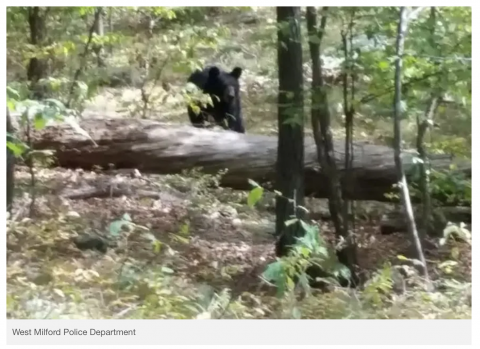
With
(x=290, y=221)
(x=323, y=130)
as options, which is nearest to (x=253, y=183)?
(x=290, y=221)

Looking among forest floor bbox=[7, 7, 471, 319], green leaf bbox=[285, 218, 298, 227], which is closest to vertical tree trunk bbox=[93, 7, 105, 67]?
forest floor bbox=[7, 7, 471, 319]

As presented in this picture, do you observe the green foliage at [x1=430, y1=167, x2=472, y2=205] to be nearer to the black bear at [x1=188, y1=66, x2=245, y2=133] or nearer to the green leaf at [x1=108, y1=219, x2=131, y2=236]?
the black bear at [x1=188, y1=66, x2=245, y2=133]

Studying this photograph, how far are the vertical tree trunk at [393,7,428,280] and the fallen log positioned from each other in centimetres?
4

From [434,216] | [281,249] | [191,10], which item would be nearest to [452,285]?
[434,216]

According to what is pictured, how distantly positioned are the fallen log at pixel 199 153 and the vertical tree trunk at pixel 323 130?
0.04 m

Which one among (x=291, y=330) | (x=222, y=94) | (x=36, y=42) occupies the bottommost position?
(x=291, y=330)

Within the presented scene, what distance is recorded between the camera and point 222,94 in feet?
7.36

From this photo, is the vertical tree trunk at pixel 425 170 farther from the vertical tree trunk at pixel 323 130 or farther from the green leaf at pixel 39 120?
the green leaf at pixel 39 120

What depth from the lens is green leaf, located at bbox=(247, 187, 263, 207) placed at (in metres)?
2.08

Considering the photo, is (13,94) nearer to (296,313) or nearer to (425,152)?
(296,313)

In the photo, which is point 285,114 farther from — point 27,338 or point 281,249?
point 27,338

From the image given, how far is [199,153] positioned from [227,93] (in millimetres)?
254

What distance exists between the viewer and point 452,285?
1984 mm

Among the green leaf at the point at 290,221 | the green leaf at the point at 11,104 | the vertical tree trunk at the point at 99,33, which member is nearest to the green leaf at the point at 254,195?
the green leaf at the point at 290,221
